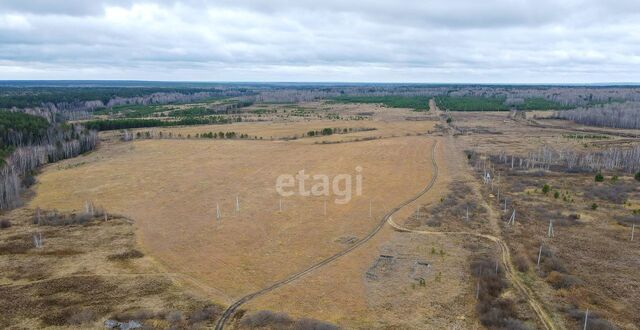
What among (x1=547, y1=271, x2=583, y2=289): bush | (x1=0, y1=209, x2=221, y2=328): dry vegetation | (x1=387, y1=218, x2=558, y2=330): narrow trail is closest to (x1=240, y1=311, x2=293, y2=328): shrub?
(x1=0, y1=209, x2=221, y2=328): dry vegetation

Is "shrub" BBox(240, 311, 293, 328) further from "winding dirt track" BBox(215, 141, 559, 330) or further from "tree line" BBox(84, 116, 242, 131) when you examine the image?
"tree line" BBox(84, 116, 242, 131)

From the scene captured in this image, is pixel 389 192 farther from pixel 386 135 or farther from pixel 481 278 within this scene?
pixel 386 135

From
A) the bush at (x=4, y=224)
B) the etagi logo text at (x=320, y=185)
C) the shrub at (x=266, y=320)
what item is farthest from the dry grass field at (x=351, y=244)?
the bush at (x=4, y=224)

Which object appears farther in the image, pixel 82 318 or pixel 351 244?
pixel 351 244

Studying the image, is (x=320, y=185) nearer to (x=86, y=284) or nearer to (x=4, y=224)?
(x=86, y=284)

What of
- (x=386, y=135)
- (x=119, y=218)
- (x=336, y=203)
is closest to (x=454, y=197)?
(x=336, y=203)

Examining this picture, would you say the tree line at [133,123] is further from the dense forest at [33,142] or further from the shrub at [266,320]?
the shrub at [266,320]

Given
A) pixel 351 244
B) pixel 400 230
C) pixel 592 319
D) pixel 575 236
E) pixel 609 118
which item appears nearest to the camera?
pixel 592 319

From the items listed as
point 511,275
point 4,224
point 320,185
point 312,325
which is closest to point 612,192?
point 511,275

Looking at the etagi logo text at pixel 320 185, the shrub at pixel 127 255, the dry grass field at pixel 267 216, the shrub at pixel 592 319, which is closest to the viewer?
the shrub at pixel 592 319
